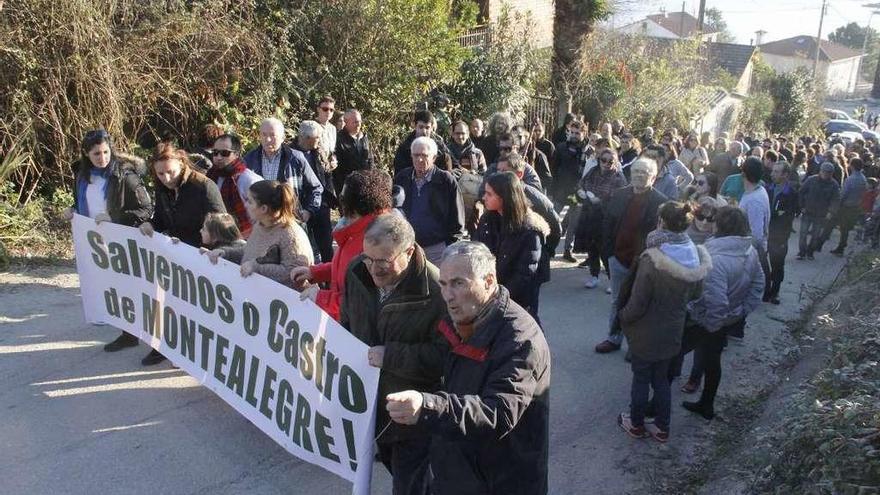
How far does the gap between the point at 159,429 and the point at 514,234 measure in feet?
8.85

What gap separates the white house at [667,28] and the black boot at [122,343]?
72.9 feet

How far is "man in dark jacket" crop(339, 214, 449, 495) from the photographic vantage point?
3.04 meters

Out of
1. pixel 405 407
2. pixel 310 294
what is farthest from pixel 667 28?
pixel 405 407

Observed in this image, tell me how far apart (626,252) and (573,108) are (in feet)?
41.1

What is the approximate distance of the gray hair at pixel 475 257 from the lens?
8.47 ft

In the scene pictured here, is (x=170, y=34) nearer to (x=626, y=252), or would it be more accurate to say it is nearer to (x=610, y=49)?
(x=626, y=252)

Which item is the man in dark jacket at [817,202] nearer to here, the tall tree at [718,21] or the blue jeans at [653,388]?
the blue jeans at [653,388]

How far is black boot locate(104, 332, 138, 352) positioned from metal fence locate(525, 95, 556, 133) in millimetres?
11649

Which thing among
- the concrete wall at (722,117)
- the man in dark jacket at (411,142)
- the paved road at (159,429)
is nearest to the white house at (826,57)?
the concrete wall at (722,117)

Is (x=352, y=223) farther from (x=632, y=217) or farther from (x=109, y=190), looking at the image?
(x=632, y=217)

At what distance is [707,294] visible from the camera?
16.3ft

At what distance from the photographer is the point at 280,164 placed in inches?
245

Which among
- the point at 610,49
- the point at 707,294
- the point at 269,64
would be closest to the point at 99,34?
the point at 269,64

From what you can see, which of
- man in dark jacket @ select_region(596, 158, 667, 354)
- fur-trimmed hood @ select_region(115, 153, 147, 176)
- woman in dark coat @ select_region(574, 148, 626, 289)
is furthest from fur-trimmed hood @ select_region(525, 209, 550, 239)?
fur-trimmed hood @ select_region(115, 153, 147, 176)
